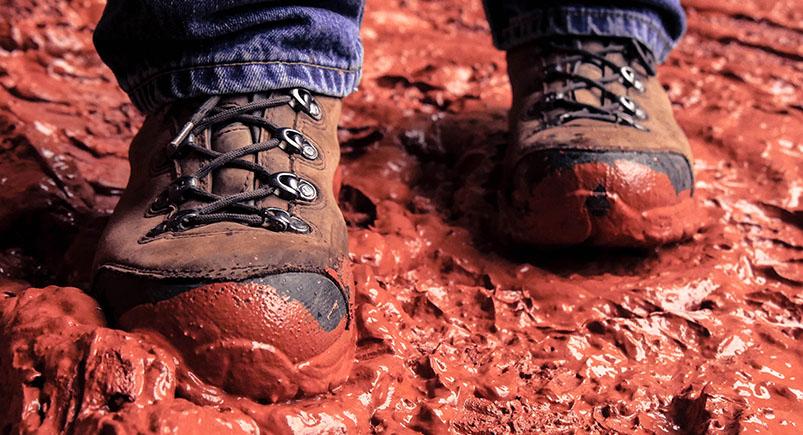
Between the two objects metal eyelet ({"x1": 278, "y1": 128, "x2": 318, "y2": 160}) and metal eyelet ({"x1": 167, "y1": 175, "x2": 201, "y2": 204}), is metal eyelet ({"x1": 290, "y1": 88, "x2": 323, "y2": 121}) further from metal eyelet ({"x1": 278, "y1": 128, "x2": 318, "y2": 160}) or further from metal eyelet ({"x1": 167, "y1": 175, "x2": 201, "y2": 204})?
metal eyelet ({"x1": 167, "y1": 175, "x2": 201, "y2": 204})

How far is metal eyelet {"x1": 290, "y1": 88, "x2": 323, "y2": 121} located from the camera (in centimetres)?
124

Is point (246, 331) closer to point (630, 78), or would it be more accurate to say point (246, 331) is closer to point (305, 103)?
point (305, 103)

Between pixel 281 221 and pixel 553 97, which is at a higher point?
pixel 553 97

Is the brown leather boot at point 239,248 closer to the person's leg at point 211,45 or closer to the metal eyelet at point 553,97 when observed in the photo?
the person's leg at point 211,45

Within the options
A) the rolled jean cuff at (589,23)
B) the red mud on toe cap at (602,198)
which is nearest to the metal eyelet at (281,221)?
the red mud on toe cap at (602,198)

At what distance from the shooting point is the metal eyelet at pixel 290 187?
1.12m

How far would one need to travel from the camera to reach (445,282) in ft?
4.59

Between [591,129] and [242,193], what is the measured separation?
2.18ft

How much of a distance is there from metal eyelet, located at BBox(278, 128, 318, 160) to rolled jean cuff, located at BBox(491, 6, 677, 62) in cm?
62

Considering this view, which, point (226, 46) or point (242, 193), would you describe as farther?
point (226, 46)

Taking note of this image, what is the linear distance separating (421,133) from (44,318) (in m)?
1.05

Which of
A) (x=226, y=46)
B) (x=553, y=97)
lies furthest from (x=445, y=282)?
(x=226, y=46)

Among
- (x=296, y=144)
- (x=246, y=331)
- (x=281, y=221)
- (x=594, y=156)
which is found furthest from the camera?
(x=594, y=156)

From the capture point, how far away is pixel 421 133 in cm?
→ 184
